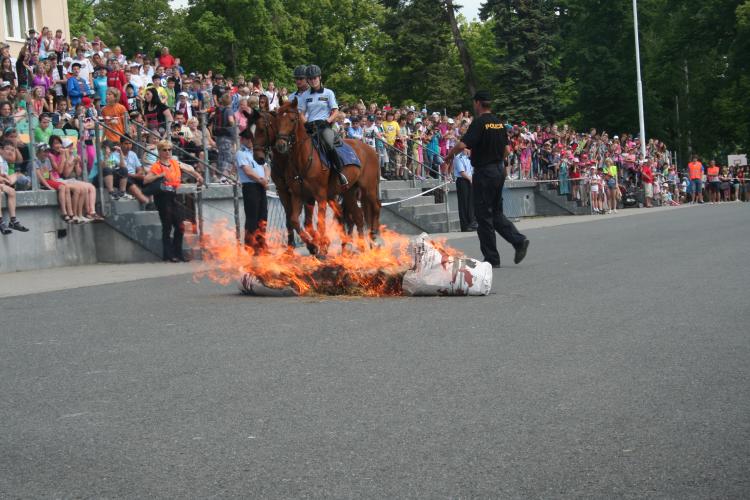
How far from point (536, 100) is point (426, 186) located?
36.4 meters

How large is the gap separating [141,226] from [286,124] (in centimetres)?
709

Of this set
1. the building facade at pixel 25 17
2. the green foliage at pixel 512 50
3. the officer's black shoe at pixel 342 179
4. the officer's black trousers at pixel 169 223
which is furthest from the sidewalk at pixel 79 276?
the green foliage at pixel 512 50

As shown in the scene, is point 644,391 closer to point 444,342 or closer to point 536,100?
point 444,342

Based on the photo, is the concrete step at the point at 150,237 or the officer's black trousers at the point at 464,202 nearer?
the concrete step at the point at 150,237

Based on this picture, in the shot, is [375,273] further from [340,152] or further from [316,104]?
[340,152]

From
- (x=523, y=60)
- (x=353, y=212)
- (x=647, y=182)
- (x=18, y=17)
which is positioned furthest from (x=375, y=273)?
(x=523, y=60)

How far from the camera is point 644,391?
6.88 metres

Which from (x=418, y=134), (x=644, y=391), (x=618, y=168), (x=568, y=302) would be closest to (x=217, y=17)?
(x=618, y=168)

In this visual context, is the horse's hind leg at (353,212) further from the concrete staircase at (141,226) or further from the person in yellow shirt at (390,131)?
the person in yellow shirt at (390,131)

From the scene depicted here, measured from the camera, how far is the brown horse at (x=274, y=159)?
1525 cm

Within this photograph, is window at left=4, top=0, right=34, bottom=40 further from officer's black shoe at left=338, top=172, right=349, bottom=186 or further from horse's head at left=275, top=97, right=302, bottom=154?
horse's head at left=275, top=97, right=302, bottom=154

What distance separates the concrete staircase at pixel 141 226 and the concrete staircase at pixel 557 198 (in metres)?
22.7

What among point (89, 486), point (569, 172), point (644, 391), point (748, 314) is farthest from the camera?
point (569, 172)

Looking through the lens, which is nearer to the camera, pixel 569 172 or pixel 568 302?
pixel 568 302
